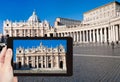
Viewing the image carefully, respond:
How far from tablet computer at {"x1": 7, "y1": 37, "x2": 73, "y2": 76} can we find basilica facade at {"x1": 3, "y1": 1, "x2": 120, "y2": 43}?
2610 centimetres

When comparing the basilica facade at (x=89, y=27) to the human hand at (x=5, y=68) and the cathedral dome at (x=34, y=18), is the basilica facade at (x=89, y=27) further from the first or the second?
the human hand at (x=5, y=68)

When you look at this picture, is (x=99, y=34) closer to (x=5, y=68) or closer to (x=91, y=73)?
(x=91, y=73)

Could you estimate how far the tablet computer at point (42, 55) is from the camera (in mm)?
2064

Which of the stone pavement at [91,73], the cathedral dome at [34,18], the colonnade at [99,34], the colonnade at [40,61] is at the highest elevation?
the cathedral dome at [34,18]

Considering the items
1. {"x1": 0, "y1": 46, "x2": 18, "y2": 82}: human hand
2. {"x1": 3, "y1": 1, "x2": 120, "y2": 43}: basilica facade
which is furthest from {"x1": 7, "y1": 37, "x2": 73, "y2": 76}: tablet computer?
{"x1": 3, "y1": 1, "x2": 120, "y2": 43}: basilica facade

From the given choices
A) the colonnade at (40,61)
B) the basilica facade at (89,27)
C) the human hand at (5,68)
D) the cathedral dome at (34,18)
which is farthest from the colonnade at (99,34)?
the human hand at (5,68)

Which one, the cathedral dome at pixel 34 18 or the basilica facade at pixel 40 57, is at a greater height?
the cathedral dome at pixel 34 18

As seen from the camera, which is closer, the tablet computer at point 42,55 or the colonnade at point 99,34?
the tablet computer at point 42,55

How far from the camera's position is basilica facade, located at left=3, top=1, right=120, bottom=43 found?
5891cm

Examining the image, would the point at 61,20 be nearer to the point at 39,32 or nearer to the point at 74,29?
the point at 39,32

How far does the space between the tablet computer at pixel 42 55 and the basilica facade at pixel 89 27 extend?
2610 centimetres

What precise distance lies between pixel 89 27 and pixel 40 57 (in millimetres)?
69422

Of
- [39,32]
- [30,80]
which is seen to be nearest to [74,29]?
[39,32]

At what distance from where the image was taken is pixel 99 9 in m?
94.7
